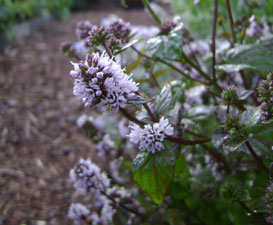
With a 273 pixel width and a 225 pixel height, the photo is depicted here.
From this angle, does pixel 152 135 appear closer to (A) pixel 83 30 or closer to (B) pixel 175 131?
(B) pixel 175 131

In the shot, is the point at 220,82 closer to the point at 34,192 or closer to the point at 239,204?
the point at 239,204

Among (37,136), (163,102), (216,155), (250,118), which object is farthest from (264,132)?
(37,136)

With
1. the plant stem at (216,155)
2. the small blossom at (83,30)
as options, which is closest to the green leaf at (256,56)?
the plant stem at (216,155)

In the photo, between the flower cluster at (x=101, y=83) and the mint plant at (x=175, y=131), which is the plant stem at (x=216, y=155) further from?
the flower cluster at (x=101, y=83)

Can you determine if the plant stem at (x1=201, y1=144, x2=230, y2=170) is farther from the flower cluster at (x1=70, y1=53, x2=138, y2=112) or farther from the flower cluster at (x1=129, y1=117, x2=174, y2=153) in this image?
the flower cluster at (x1=70, y1=53, x2=138, y2=112)

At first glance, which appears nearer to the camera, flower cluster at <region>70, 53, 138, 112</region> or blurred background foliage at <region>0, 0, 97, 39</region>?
flower cluster at <region>70, 53, 138, 112</region>

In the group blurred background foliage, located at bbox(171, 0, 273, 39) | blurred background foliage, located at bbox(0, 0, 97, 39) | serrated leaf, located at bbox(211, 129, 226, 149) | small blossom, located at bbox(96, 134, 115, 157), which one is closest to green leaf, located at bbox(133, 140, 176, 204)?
serrated leaf, located at bbox(211, 129, 226, 149)
